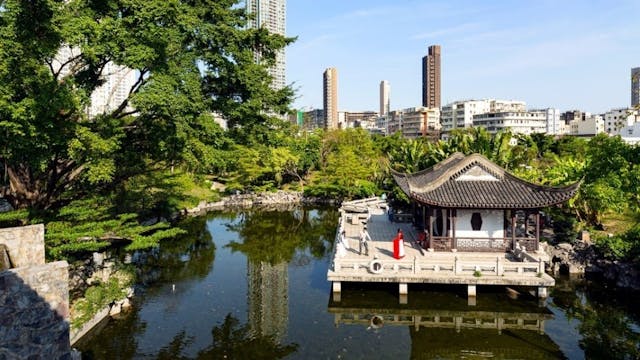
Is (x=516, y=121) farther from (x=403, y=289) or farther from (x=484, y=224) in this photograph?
(x=403, y=289)

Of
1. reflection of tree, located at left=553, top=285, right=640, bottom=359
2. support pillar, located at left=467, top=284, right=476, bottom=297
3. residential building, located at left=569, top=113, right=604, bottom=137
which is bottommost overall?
reflection of tree, located at left=553, top=285, right=640, bottom=359

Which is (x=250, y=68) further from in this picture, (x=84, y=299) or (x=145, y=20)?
(x=84, y=299)

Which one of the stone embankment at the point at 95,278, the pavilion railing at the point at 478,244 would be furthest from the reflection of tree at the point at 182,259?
the pavilion railing at the point at 478,244

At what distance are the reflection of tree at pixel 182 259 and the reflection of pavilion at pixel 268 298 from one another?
2811 millimetres

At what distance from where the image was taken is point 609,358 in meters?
14.3

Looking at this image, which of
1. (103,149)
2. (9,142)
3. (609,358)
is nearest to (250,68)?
(103,149)

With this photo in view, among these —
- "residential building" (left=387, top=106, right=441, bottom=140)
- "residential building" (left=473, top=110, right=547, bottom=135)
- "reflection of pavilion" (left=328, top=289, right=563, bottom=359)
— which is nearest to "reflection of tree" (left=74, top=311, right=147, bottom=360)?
"reflection of pavilion" (left=328, top=289, right=563, bottom=359)

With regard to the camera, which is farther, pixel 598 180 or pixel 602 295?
pixel 598 180

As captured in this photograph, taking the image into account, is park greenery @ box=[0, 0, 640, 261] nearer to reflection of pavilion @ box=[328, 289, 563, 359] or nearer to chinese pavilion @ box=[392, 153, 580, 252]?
chinese pavilion @ box=[392, 153, 580, 252]

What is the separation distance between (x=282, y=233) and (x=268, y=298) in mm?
15591

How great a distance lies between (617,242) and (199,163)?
1919 cm

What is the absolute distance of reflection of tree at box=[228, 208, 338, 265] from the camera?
94.7 ft

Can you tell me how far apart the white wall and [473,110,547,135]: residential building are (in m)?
97.7

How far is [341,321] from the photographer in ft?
56.8
